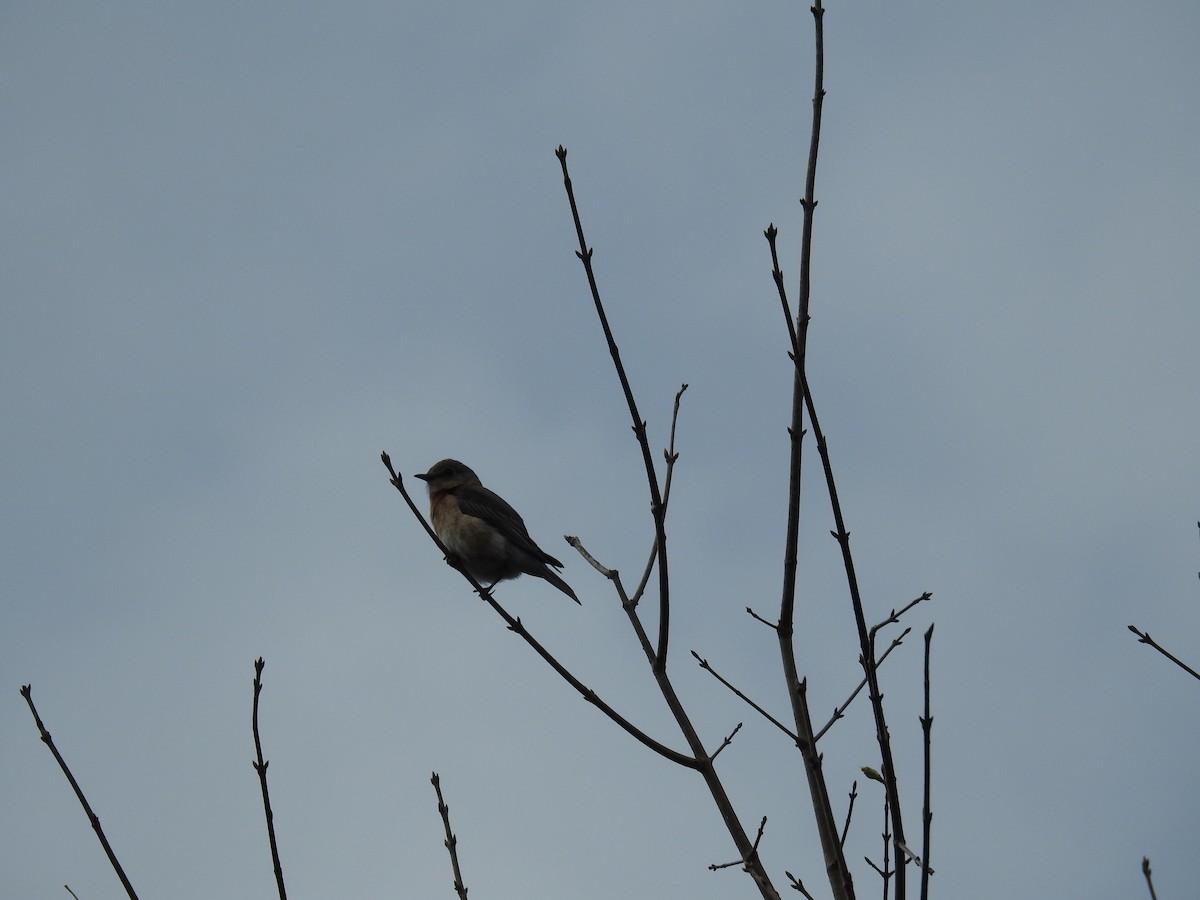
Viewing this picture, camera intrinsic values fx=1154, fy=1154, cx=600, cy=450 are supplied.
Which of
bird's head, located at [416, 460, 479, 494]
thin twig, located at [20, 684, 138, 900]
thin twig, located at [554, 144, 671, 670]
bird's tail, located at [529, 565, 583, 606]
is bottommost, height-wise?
thin twig, located at [20, 684, 138, 900]

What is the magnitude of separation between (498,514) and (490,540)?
41cm

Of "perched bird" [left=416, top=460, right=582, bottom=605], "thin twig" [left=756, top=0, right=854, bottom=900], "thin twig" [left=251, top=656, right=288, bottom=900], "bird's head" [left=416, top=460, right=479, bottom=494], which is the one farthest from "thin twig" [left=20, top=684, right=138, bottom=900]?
"bird's head" [left=416, top=460, right=479, bottom=494]

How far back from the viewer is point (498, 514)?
9.81 meters

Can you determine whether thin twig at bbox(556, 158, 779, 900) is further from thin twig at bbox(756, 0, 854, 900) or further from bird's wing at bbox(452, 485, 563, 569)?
bird's wing at bbox(452, 485, 563, 569)

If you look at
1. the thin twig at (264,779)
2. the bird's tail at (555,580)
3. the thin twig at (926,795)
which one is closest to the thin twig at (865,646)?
the thin twig at (926,795)

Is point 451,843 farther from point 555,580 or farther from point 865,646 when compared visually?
point 555,580

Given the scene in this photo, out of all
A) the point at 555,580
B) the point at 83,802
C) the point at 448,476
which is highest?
the point at 448,476

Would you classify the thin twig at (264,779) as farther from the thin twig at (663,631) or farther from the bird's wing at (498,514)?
the bird's wing at (498,514)

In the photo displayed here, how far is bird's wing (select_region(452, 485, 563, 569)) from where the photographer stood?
31.0 feet

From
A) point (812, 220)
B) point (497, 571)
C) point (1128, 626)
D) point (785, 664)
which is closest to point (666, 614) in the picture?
point (785, 664)

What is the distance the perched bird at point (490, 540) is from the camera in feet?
30.9

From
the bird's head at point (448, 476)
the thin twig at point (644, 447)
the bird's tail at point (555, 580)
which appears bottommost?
the thin twig at point (644, 447)

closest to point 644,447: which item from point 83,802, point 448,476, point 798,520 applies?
point 798,520

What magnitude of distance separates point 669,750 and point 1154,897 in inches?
58.9
